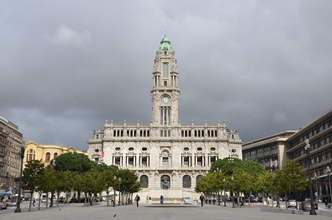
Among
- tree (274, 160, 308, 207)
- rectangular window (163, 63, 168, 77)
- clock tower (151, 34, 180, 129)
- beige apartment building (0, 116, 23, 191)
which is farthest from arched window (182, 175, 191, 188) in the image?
tree (274, 160, 308, 207)

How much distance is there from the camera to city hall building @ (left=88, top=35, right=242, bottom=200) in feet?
416

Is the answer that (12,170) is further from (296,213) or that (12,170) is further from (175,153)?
(296,213)

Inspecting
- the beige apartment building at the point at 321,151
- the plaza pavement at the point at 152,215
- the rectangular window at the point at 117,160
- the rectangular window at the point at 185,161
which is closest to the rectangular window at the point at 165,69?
the rectangular window at the point at 185,161

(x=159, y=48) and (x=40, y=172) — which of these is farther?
(x=159, y=48)

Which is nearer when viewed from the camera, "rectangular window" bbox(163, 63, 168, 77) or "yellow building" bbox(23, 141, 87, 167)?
"yellow building" bbox(23, 141, 87, 167)

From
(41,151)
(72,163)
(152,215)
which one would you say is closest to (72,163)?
(72,163)

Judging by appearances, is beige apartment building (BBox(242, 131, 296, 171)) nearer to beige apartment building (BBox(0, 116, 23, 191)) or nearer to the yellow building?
the yellow building

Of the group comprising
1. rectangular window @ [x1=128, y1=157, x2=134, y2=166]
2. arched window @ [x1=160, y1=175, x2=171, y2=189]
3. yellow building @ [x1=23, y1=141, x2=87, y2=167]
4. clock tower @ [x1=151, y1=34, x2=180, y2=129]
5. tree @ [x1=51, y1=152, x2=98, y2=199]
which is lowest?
arched window @ [x1=160, y1=175, x2=171, y2=189]

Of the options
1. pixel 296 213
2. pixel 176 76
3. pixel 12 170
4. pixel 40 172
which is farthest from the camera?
pixel 176 76

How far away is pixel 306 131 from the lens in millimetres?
106188

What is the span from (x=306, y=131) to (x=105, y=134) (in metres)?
66.0

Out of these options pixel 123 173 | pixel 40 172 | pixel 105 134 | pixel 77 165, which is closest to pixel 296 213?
pixel 40 172

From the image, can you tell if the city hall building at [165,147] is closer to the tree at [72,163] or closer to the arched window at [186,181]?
the arched window at [186,181]

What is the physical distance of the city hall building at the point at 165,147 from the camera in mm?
126875
